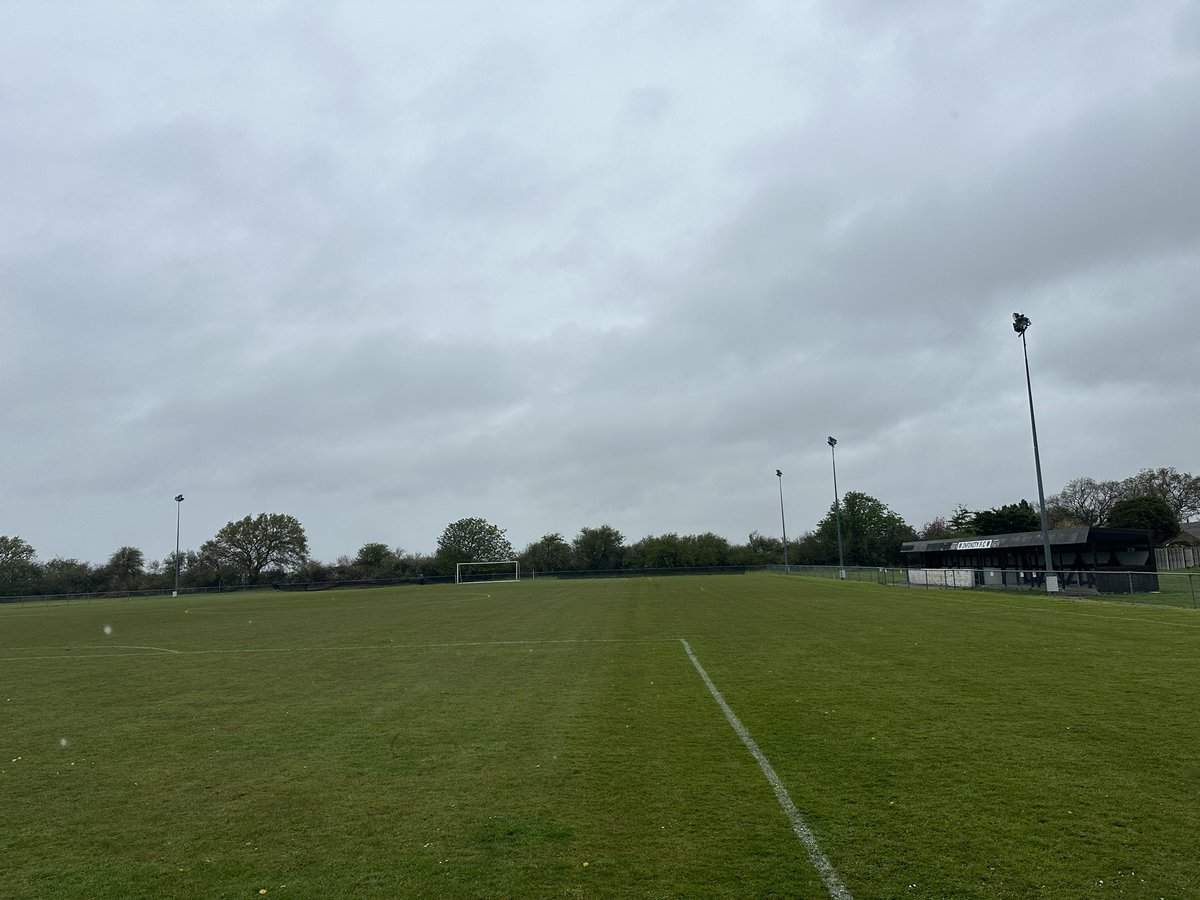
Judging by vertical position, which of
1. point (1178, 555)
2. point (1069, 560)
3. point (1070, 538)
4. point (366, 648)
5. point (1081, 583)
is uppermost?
point (1070, 538)

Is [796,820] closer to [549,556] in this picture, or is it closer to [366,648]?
[366,648]

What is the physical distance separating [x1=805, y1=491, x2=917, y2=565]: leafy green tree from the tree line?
0.19 m

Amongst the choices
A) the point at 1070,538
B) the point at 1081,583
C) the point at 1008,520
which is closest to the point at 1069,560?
the point at 1070,538

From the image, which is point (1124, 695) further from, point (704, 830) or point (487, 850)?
point (487, 850)

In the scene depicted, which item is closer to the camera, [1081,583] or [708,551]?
[1081,583]

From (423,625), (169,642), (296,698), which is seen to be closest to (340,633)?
(423,625)

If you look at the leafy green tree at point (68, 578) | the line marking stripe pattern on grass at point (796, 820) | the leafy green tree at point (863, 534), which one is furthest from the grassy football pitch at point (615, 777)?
the leafy green tree at point (68, 578)

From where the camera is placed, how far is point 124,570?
408ft

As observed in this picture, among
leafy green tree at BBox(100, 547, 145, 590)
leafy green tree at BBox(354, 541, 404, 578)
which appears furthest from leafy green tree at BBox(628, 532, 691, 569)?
leafy green tree at BBox(100, 547, 145, 590)

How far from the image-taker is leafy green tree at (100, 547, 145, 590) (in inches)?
4594

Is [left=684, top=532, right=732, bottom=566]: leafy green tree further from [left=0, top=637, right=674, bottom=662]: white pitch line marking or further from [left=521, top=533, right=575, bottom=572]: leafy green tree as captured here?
[left=0, top=637, right=674, bottom=662]: white pitch line marking

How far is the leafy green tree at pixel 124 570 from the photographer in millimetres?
116688

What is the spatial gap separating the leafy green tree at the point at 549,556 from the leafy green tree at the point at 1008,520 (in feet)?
190

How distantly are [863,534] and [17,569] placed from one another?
119720 millimetres
